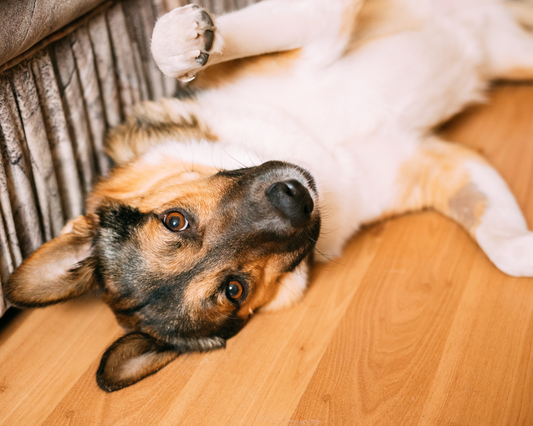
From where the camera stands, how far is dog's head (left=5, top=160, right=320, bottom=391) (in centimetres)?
158

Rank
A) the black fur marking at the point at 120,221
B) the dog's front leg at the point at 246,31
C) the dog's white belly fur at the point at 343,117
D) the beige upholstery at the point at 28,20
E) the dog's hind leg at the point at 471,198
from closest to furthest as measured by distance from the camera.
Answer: the beige upholstery at the point at 28,20, the dog's front leg at the point at 246,31, the black fur marking at the point at 120,221, the dog's hind leg at the point at 471,198, the dog's white belly fur at the point at 343,117

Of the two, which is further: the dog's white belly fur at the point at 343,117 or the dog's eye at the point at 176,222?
the dog's white belly fur at the point at 343,117

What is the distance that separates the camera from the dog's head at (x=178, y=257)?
1.58 meters

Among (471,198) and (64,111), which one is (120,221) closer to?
(64,111)

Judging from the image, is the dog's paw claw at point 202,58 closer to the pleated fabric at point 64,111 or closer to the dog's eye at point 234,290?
the pleated fabric at point 64,111

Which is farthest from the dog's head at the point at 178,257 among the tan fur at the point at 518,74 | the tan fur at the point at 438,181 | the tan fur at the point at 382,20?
the tan fur at the point at 518,74

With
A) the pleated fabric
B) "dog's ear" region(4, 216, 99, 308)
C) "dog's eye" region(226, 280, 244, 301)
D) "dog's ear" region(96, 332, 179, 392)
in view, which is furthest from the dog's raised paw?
"dog's ear" region(96, 332, 179, 392)

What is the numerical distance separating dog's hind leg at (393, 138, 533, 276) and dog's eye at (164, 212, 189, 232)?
3.61 feet

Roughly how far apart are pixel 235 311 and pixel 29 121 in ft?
3.76

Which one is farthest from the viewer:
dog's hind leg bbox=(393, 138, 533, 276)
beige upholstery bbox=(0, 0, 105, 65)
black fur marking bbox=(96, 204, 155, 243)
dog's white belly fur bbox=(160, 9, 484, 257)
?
dog's white belly fur bbox=(160, 9, 484, 257)

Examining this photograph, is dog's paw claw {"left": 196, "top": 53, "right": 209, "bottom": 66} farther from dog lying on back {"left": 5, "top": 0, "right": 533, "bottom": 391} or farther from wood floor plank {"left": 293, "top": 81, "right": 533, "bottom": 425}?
wood floor plank {"left": 293, "top": 81, "right": 533, "bottom": 425}

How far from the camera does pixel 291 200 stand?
1528 mm

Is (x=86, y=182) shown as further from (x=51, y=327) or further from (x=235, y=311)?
(x=235, y=311)

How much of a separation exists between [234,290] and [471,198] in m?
1.20
